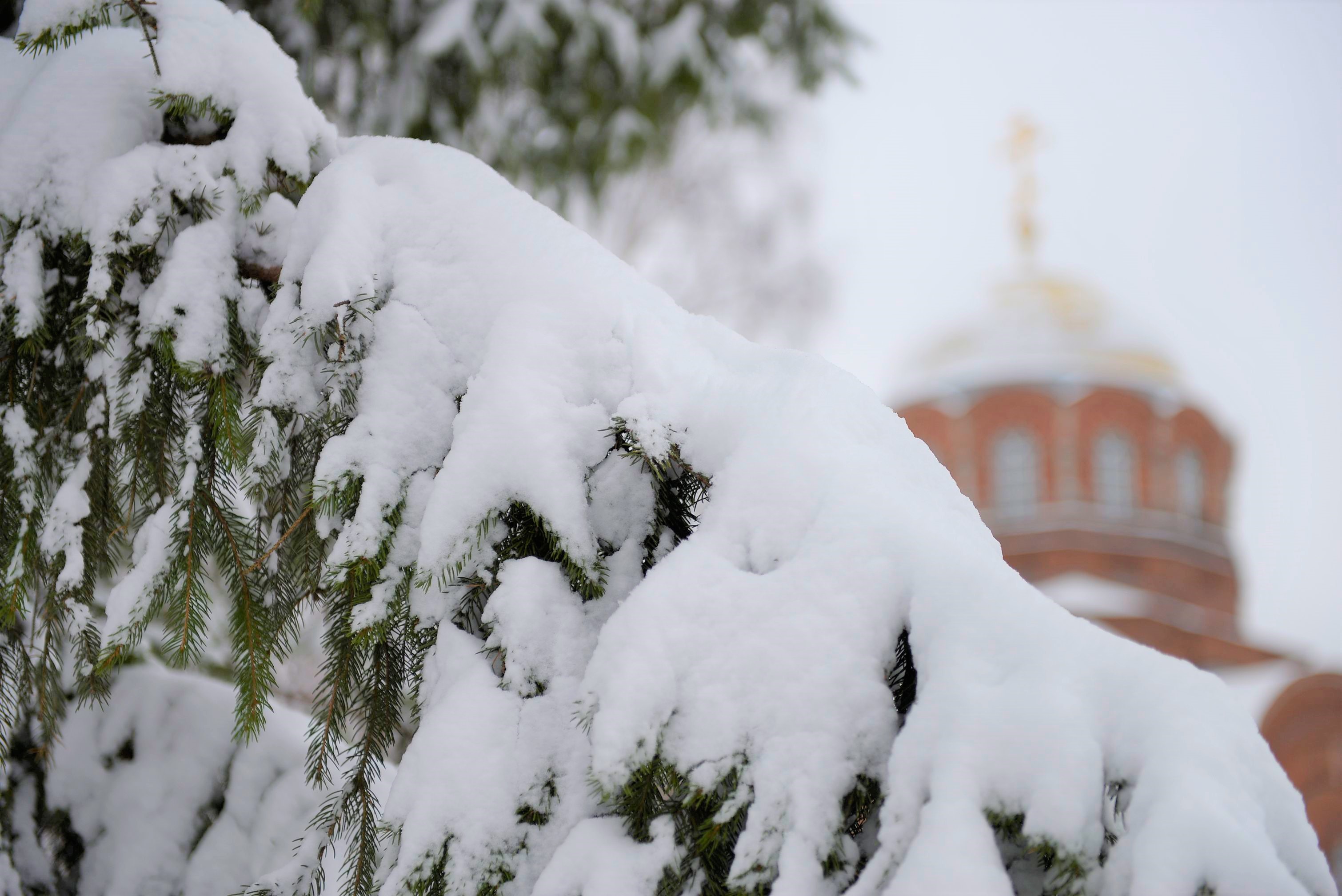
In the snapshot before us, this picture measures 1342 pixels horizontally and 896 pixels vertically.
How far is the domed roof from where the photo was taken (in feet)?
67.2

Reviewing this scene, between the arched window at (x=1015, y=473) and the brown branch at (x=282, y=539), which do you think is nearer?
the brown branch at (x=282, y=539)

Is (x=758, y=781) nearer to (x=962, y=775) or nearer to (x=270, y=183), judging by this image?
(x=962, y=775)

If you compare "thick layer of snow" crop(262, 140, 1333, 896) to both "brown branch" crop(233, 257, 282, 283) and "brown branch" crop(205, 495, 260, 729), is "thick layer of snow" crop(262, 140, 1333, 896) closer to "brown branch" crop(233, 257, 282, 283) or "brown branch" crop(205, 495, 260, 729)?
"brown branch" crop(233, 257, 282, 283)

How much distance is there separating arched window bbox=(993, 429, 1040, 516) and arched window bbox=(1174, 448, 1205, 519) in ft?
9.00

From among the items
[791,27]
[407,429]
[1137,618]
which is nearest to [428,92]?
[791,27]

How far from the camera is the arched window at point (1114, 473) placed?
64.1 ft

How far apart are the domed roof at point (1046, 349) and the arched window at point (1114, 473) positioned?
1192 mm

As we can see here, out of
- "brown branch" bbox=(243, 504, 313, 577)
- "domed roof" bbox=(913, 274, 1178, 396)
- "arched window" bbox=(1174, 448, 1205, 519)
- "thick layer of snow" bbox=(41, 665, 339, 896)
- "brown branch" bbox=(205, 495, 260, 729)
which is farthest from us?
"domed roof" bbox=(913, 274, 1178, 396)

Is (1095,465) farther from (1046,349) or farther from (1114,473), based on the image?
(1046,349)

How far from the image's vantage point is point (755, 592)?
1.10 meters

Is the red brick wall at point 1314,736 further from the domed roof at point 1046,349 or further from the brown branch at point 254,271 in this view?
the brown branch at point 254,271

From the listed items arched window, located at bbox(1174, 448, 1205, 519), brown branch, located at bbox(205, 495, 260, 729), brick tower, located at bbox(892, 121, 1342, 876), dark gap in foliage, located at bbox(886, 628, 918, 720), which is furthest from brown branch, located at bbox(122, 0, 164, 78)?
arched window, located at bbox(1174, 448, 1205, 519)

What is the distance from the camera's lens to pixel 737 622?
1095 millimetres

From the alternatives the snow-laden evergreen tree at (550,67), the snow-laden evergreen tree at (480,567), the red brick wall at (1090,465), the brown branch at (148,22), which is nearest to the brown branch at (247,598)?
the snow-laden evergreen tree at (480,567)
